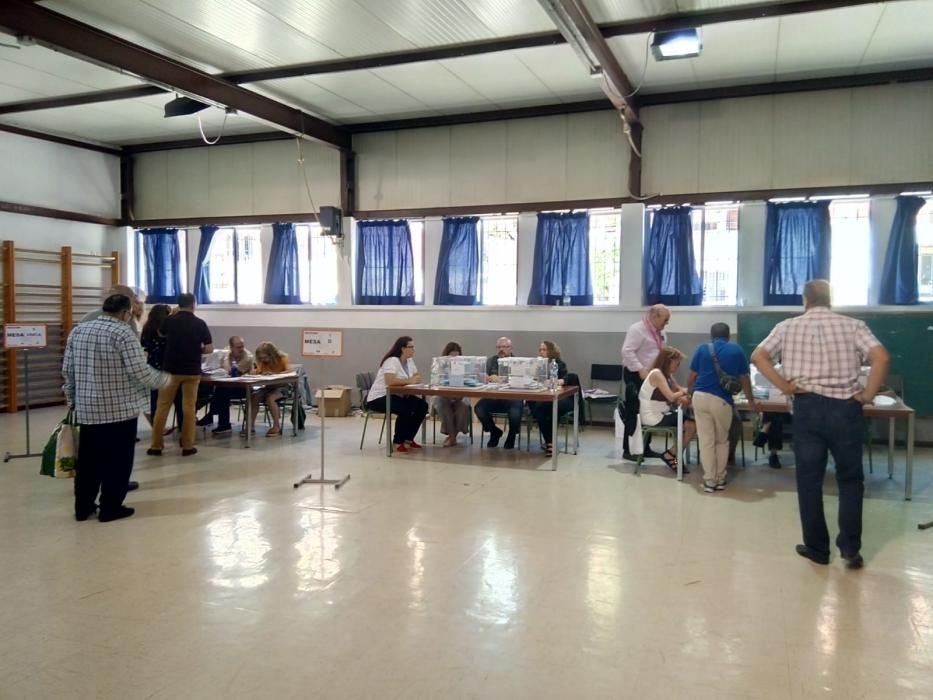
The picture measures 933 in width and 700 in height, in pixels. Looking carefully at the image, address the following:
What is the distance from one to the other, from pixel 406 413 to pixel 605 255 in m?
2.97

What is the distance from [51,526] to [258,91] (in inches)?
186

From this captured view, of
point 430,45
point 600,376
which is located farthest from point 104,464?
point 600,376

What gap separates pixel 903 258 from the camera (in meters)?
6.38

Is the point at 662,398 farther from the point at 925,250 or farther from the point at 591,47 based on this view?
the point at 925,250

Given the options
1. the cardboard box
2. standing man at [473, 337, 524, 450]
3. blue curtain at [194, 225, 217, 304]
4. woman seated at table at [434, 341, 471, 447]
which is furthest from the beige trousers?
blue curtain at [194, 225, 217, 304]

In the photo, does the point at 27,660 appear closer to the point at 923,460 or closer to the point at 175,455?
the point at 175,455

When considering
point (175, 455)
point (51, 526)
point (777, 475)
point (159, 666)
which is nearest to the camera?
point (159, 666)

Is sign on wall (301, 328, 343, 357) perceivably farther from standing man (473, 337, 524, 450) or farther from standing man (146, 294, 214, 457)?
standing man (473, 337, 524, 450)

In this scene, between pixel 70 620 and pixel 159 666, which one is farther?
pixel 70 620

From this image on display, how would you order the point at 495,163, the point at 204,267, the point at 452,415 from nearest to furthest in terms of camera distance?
the point at 452,415 < the point at 495,163 < the point at 204,267

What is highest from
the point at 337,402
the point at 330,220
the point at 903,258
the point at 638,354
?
the point at 330,220

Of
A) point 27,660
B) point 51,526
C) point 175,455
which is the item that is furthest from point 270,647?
point 175,455

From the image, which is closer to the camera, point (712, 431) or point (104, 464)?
point (104, 464)

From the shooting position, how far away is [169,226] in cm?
940
